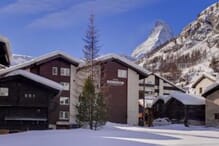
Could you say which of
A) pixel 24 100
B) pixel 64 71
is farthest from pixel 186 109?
pixel 24 100

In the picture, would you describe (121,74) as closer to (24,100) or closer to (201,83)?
(201,83)

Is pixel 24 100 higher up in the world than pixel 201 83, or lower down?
lower down

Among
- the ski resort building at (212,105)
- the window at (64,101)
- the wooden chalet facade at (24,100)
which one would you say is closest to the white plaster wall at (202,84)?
the ski resort building at (212,105)

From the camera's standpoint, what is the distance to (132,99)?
6012 cm

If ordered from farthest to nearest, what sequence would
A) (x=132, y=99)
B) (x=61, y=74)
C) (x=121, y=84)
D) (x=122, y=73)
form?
(x=132, y=99) → (x=122, y=73) → (x=121, y=84) → (x=61, y=74)

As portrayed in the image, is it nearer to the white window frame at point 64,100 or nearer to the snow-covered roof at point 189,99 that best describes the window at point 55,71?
the white window frame at point 64,100

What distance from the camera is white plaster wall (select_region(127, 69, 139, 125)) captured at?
59844mm

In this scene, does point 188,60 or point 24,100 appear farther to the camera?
point 188,60

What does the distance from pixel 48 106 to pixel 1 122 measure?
414cm

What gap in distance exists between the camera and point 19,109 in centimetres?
3819

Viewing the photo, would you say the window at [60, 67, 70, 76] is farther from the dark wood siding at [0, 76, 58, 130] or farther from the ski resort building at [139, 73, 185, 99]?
the ski resort building at [139, 73, 185, 99]

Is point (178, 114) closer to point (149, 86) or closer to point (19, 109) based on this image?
point (19, 109)

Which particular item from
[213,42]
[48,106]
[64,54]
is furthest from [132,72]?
[213,42]

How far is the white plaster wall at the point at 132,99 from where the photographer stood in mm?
59844
